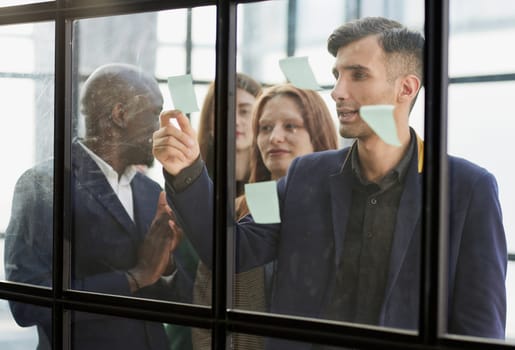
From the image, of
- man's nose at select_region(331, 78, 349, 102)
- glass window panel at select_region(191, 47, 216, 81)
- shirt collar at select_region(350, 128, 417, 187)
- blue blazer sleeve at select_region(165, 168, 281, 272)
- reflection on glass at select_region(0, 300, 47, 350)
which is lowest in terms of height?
reflection on glass at select_region(0, 300, 47, 350)

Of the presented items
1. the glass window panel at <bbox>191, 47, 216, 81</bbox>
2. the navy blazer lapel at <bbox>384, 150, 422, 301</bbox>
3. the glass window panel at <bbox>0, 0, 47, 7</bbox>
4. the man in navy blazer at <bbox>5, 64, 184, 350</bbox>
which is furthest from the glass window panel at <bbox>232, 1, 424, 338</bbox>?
the glass window panel at <bbox>0, 0, 47, 7</bbox>

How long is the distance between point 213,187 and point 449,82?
927 mm

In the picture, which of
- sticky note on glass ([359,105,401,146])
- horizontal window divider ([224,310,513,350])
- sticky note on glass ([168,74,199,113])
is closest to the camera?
horizontal window divider ([224,310,513,350])

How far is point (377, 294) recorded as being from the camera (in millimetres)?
2559

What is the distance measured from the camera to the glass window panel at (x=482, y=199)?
2.47 meters

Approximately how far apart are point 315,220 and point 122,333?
3.13ft

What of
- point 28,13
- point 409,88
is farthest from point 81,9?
point 409,88

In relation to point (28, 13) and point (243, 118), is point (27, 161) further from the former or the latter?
point (243, 118)

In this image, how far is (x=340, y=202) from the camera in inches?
105

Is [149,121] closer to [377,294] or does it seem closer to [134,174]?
[134,174]

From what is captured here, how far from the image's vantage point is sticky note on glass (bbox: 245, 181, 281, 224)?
278 cm

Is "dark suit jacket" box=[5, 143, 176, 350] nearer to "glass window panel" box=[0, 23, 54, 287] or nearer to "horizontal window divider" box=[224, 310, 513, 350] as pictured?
"glass window panel" box=[0, 23, 54, 287]

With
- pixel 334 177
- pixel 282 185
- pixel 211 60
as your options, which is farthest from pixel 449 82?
pixel 211 60

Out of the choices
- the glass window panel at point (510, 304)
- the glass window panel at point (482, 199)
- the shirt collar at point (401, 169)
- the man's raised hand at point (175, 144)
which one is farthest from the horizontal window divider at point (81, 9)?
the glass window panel at point (510, 304)
